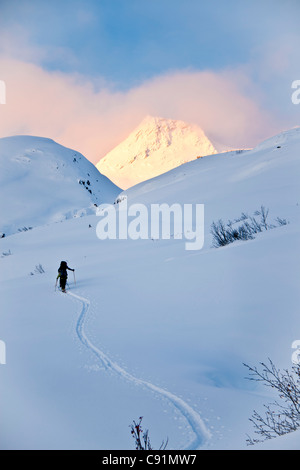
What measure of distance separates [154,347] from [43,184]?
182 feet

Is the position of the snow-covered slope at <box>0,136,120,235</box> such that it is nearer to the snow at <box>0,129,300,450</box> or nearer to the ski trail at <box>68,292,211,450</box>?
the snow at <box>0,129,300,450</box>

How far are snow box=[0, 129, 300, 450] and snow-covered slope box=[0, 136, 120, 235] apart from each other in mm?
37628

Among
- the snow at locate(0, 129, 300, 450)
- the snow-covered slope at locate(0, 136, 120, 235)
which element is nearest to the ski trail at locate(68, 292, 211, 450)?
the snow at locate(0, 129, 300, 450)

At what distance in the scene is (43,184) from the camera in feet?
186

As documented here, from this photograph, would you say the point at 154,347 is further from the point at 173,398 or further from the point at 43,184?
the point at 43,184

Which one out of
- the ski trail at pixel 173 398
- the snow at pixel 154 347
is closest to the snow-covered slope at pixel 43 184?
the snow at pixel 154 347

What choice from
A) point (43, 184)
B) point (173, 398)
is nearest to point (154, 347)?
point (173, 398)

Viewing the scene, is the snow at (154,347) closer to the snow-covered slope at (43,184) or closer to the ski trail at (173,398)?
the ski trail at (173,398)

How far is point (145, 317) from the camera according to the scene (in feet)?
19.0

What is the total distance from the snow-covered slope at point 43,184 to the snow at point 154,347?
3763 cm

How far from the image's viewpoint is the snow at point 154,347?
2.92 metres

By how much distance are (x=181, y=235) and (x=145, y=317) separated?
29.3 ft
